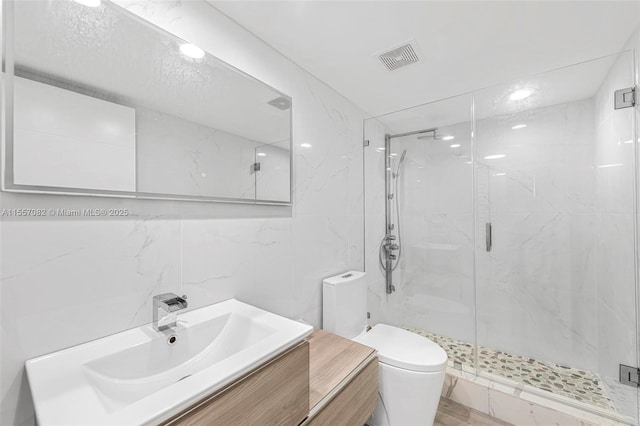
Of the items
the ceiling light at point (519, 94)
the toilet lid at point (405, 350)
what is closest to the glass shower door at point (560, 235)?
the ceiling light at point (519, 94)

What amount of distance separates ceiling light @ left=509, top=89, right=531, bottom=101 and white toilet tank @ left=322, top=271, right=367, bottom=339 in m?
1.83

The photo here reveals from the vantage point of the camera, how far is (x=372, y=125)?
2564 millimetres

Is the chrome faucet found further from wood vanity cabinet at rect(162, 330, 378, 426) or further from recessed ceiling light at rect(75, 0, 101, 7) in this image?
recessed ceiling light at rect(75, 0, 101, 7)

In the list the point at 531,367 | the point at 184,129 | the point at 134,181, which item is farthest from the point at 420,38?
the point at 531,367

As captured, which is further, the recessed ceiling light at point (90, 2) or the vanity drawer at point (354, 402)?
the vanity drawer at point (354, 402)

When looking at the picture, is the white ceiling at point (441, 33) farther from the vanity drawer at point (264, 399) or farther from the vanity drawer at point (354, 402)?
the vanity drawer at point (354, 402)

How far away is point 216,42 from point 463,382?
8.57 ft

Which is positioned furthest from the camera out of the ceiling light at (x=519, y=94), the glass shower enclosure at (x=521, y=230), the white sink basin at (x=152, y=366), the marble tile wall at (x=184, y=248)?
the ceiling light at (x=519, y=94)

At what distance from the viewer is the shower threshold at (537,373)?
1.74m

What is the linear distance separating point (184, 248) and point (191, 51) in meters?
0.85

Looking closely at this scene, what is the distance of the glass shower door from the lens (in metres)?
1.64

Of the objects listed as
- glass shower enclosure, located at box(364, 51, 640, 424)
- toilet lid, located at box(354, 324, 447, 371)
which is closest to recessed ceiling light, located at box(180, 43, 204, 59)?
glass shower enclosure, located at box(364, 51, 640, 424)

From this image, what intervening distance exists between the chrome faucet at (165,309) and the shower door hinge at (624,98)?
8.34 feet

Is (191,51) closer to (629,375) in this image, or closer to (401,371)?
(401,371)
